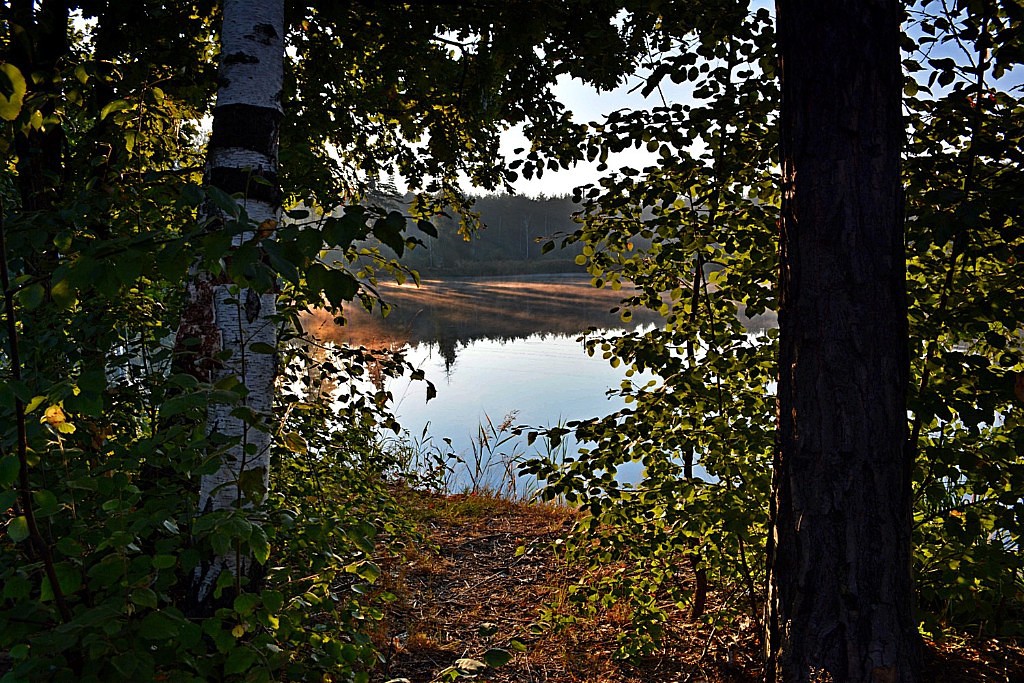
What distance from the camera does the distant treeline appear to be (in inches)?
2010

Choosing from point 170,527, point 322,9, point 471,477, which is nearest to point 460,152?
point 322,9

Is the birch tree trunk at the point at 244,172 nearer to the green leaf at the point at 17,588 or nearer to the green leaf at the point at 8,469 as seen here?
the green leaf at the point at 17,588

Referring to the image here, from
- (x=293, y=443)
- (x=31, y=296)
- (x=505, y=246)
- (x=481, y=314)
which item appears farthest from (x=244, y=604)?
(x=505, y=246)

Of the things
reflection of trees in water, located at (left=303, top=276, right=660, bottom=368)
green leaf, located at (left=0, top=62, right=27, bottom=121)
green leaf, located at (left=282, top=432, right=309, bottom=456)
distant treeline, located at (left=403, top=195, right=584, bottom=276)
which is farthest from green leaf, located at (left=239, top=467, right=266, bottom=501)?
distant treeline, located at (left=403, top=195, right=584, bottom=276)

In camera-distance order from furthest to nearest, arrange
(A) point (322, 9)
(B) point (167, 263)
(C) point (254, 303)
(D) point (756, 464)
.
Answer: (A) point (322, 9), (D) point (756, 464), (C) point (254, 303), (B) point (167, 263)

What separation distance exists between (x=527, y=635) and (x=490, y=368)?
1537 centimetres

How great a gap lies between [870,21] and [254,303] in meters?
2.19

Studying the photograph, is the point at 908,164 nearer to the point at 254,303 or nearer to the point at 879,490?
the point at 879,490

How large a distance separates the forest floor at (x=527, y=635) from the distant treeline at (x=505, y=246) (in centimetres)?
4362

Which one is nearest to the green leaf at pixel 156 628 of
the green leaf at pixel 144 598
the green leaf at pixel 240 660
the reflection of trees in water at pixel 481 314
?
the green leaf at pixel 144 598

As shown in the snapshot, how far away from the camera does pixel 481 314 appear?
1464 inches

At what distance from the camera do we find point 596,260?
3.13 m

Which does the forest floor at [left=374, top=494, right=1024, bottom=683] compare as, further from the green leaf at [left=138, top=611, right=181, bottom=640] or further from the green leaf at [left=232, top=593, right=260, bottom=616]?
the green leaf at [left=138, top=611, right=181, bottom=640]

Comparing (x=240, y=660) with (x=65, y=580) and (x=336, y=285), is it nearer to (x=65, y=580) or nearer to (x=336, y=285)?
(x=65, y=580)
